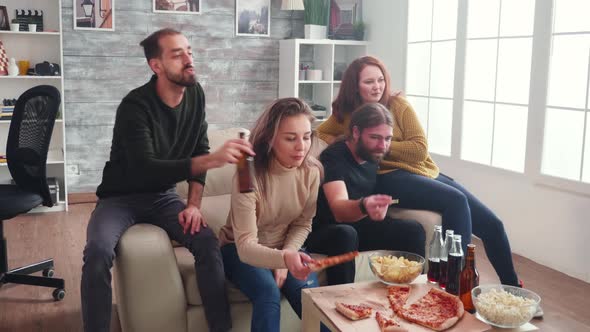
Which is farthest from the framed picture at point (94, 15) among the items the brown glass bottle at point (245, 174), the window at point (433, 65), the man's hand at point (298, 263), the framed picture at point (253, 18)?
the man's hand at point (298, 263)


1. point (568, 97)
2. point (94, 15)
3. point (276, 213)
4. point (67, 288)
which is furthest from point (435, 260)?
point (94, 15)

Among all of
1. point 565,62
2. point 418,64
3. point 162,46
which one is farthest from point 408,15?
point 162,46

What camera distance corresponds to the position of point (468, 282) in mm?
2109

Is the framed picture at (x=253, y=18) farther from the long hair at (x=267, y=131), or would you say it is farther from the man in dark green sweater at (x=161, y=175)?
the long hair at (x=267, y=131)

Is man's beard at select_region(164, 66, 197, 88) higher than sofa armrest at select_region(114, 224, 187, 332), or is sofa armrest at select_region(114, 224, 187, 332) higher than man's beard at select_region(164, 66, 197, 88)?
man's beard at select_region(164, 66, 197, 88)

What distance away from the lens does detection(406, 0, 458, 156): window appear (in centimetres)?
470

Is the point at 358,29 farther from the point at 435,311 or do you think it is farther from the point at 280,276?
the point at 435,311

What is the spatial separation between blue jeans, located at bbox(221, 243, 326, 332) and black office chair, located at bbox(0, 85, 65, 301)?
123cm

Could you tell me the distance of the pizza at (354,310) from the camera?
6.18ft

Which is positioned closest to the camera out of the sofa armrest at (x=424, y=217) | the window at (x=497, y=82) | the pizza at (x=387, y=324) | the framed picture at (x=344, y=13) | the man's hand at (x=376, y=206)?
the pizza at (x=387, y=324)

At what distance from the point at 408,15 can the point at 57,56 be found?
9.38 ft

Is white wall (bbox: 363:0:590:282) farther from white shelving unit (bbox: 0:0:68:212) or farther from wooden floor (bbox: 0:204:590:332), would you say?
white shelving unit (bbox: 0:0:68:212)

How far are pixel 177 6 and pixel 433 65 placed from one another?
2231 millimetres

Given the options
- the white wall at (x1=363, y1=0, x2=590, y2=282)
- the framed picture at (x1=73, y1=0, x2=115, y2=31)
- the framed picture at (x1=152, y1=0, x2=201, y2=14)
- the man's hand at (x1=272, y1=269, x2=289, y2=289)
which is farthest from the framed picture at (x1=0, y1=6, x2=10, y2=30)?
the man's hand at (x1=272, y1=269, x2=289, y2=289)
